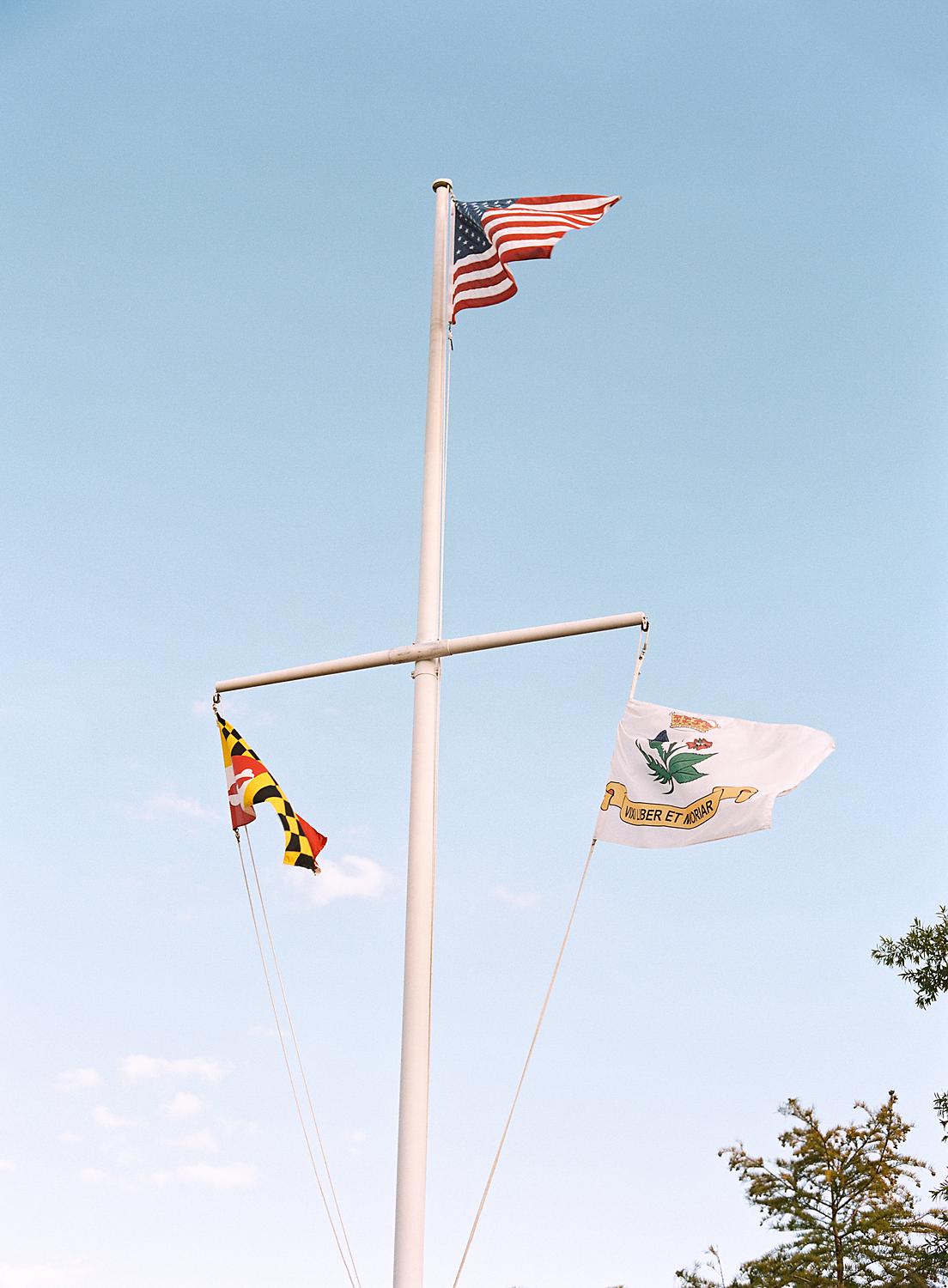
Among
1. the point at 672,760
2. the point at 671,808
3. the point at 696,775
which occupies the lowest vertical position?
the point at 671,808

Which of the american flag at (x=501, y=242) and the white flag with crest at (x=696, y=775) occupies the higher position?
the american flag at (x=501, y=242)

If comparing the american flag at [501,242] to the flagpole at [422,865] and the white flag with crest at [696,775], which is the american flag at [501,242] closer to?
the flagpole at [422,865]

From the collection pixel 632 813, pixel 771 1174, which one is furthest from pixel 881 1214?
pixel 632 813

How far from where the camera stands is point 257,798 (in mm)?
9109

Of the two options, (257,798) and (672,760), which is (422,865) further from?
(672,760)

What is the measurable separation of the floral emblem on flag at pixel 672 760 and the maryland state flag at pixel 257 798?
2317 mm

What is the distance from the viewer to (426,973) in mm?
7984

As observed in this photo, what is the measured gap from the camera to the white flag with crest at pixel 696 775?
321 inches

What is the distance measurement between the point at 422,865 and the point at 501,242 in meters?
5.28

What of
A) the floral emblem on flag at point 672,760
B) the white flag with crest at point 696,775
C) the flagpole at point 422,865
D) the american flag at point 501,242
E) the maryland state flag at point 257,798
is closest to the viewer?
the flagpole at point 422,865

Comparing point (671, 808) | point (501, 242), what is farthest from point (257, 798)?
point (501, 242)

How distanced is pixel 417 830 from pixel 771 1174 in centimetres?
1990

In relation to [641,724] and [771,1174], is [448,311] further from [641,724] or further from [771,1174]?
[771,1174]

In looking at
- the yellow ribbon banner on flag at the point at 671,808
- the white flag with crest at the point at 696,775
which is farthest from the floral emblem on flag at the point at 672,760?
the yellow ribbon banner on flag at the point at 671,808
